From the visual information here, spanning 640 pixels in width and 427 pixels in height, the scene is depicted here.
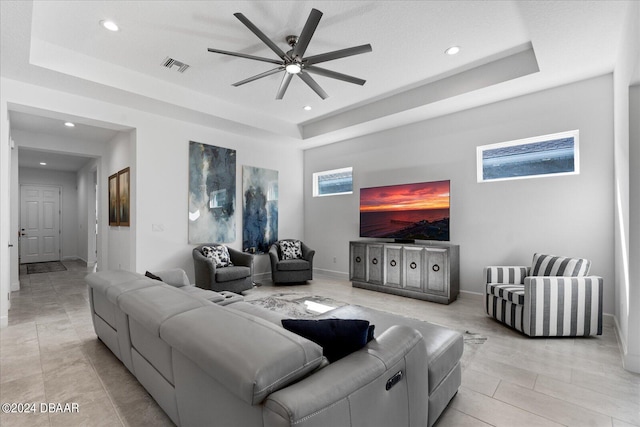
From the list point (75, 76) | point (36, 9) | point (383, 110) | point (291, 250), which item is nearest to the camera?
point (36, 9)

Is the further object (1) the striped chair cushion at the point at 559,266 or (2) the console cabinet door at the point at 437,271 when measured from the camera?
(2) the console cabinet door at the point at 437,271

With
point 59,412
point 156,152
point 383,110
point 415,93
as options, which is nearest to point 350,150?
point 383,110

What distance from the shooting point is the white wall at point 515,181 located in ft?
11.8

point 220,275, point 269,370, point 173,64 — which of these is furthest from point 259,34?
point 220,275

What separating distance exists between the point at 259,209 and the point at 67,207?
7.05 meters

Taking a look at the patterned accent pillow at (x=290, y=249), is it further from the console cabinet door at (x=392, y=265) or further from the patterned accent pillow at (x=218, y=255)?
the console cabinet door at (x=392, y=265)

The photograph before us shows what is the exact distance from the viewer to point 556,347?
2855 mm

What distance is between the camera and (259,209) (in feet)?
20.0

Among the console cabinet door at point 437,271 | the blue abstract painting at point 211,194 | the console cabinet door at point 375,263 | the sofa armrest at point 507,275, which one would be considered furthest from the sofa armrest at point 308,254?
the sofa armrest at point 507,275

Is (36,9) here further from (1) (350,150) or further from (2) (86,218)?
(2) (86,218)

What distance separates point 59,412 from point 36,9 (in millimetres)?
3391

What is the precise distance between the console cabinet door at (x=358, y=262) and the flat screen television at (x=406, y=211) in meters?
0.34

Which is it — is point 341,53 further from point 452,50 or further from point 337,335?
point 337,335

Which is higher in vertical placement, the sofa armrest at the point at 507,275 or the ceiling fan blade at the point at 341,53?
the ceiling fan blade at the point at 341,53
